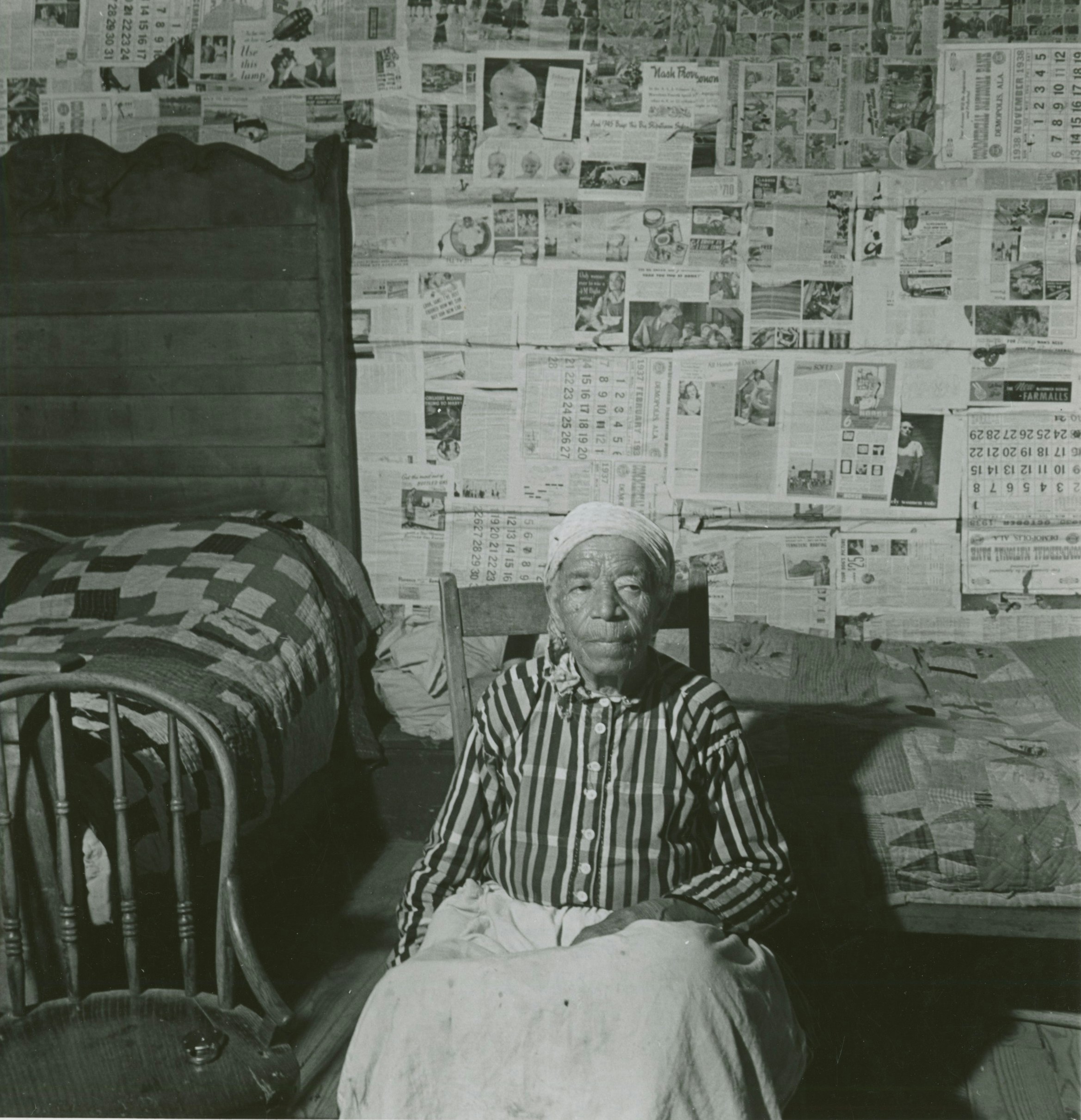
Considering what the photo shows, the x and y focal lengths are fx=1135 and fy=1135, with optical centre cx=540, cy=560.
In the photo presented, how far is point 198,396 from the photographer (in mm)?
3477

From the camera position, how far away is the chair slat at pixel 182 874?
5.48 ft

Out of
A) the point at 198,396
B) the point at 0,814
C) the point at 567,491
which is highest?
the point at 198,396

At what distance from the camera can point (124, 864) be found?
66.2 inches

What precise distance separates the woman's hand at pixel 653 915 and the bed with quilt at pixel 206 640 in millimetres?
958

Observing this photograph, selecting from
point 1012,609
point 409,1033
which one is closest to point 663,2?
point 1012,609

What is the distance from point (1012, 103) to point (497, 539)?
1956mm

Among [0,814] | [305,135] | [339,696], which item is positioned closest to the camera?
[0,814]

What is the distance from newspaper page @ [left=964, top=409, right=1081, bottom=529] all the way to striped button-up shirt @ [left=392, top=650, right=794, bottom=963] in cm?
207

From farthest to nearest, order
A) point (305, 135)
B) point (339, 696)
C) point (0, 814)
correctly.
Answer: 1. point (305, 135)
2. point (339, 696)
3. point (0, 814)

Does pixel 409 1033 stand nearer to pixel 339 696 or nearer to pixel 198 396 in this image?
pixel 339 696

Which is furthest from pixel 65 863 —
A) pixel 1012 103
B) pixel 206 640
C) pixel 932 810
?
pixel 1012 103

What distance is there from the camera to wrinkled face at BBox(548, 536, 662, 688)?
1580 millimetres

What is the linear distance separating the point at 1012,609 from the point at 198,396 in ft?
8.40

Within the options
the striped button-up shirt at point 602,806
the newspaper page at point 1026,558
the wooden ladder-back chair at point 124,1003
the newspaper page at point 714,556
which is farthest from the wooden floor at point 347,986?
the newspaper page at point 1026,558
